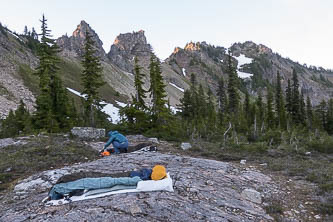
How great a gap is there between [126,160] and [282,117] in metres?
36.5

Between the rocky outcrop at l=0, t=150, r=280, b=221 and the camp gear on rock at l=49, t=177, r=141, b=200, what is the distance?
0.38 m

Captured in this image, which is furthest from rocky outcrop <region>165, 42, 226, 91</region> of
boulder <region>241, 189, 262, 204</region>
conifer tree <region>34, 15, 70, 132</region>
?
boulder <region>241, 189, 262, 204</region>

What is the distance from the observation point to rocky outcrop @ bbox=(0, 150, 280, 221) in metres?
5.21

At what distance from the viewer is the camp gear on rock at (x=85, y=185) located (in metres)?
5.87

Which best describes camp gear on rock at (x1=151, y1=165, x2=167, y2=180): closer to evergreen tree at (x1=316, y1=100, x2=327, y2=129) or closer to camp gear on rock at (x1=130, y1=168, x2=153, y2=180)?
camp gear on rock at (x1=130, y1=168, x2=153, y2=180)

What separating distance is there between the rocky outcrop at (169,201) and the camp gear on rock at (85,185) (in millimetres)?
385

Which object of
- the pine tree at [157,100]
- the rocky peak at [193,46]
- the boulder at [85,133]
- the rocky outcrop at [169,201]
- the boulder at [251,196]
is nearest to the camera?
the rocky outcrop at [169,201]

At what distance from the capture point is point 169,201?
19.4 feet

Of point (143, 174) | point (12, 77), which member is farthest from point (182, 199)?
point (12, 77)

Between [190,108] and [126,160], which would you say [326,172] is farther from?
[190,108]

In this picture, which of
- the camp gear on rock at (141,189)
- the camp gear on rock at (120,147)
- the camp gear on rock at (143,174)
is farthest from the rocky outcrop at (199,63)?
the camp gear on rock at (141,189)

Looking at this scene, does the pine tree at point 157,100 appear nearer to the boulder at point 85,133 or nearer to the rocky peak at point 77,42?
the boulder at point 85,133

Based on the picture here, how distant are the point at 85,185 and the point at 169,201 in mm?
2112

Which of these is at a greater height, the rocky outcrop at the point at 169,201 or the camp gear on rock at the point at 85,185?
the camp gear on rock at the point at 85,185
